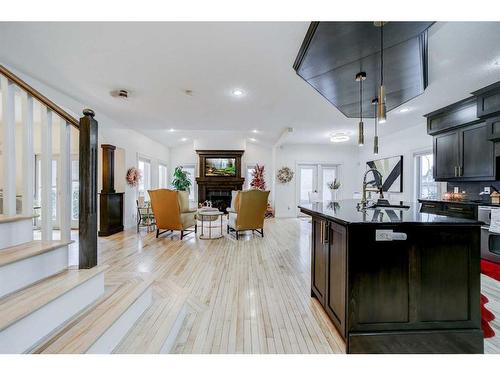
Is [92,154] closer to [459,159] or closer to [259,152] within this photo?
[459,159]

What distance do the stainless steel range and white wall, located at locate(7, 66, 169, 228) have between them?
6199 mm

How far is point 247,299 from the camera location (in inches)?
91.0

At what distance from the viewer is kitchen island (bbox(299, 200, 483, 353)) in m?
1.55

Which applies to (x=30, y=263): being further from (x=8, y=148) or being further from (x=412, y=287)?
(x=412, y=287)

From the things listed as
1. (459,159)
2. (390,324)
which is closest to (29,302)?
(390,324)

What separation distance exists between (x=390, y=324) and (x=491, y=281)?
2354 millimetres

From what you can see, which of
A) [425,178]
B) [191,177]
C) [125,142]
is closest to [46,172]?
[125,142]

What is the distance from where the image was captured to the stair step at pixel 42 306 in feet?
3.51

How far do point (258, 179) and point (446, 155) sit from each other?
551 centimetres

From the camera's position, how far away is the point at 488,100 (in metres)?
3.28

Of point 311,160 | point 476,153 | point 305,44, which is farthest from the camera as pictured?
point 311,160

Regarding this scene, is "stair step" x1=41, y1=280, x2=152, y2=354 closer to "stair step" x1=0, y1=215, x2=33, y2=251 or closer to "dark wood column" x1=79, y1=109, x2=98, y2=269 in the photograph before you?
"dark wood column" x1=79, y1=109, x2=98, y2=269

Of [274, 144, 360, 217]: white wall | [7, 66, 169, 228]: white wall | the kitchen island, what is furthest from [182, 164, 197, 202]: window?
the kitchen island

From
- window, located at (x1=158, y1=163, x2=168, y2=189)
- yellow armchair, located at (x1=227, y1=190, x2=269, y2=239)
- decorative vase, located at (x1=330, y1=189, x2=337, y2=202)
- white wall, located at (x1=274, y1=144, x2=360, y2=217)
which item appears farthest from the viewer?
window, located at (x1=158, y1=163, x2=168, y2=189)
